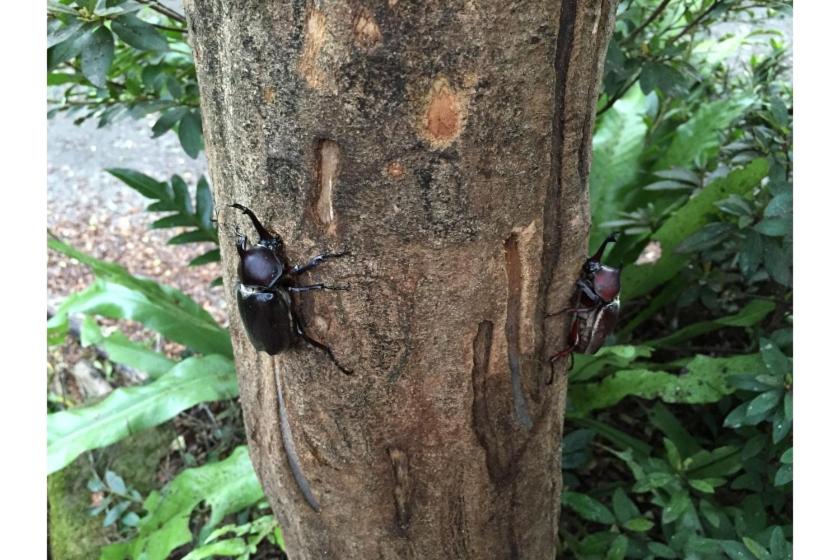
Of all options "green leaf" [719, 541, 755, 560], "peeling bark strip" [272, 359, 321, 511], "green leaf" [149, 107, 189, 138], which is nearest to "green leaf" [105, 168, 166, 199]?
"green leaf" [149, 107, 189, 138]

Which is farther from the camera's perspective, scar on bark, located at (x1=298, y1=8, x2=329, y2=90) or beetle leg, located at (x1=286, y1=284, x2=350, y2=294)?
beetle leg, located at (x1=286, y1=284, x2=350, y2=294)

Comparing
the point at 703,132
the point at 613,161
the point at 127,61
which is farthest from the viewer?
the point at 613,161

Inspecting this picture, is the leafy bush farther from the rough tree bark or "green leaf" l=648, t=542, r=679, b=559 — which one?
the rough tree bark

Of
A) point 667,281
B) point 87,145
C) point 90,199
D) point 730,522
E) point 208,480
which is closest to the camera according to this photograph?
point 730,522

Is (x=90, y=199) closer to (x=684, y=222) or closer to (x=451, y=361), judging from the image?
(x=684, y=222)

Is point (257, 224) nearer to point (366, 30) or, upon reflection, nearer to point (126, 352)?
point (366, 30)

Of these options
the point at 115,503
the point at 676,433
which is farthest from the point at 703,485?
the point at 115,503

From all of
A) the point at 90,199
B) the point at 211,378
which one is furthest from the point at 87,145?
the point at 211,378
